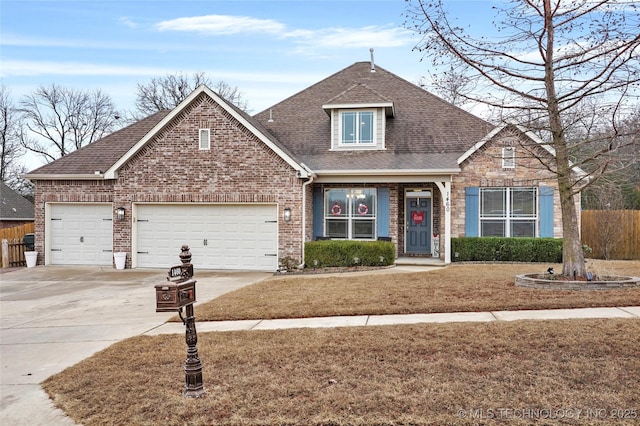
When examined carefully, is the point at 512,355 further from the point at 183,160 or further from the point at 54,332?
the point at 183,160

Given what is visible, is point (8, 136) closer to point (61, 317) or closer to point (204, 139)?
point (204, 139)

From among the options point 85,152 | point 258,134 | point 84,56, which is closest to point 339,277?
point 258,134

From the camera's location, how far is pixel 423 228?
17.2 metres

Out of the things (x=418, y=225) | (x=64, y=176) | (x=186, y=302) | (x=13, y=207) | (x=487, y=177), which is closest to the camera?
(x=186, y=302)

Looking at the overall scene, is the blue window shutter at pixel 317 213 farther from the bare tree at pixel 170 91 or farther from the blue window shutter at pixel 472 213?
the bare tree at pixel 170 91

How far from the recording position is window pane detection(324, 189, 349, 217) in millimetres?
16547

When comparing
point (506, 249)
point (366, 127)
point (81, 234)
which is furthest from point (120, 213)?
point (506, 249)

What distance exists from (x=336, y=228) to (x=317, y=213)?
0.81m

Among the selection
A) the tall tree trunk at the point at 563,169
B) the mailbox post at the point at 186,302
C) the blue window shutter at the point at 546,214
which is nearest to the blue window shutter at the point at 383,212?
the blue window shutter at the point at 546,214

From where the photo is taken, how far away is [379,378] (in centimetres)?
484

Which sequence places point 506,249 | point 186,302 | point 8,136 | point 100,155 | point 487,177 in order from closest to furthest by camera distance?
point 186,302 → point 506,249 → point 487,177 → point 100,155 → point 8,136

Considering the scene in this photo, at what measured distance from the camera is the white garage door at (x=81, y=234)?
16.5m

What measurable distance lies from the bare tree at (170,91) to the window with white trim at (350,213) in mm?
26540

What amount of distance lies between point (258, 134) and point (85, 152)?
726 cm
